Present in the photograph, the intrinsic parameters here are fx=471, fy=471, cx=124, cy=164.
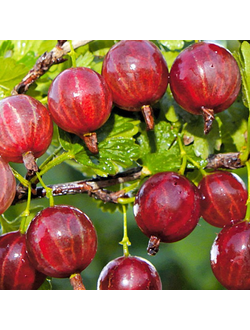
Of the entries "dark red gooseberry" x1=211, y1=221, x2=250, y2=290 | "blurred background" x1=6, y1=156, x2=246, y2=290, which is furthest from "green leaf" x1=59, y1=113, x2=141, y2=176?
"blurred background" x1=6, y1=156, x2=246, y2=290

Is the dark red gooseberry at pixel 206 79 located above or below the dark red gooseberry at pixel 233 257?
above

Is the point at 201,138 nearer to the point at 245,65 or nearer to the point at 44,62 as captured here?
the point at 245,65

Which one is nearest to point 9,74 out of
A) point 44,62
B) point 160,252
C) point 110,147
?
point 44,62

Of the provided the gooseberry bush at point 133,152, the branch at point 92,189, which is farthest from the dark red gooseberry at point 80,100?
the branch at point 92,189

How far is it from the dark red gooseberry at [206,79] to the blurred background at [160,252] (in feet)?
5.26

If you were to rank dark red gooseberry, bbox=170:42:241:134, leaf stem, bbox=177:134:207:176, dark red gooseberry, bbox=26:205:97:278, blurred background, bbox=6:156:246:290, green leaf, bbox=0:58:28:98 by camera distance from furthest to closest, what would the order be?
blurred background, bbox=6:156:246:290 → green leaf, bbox=0:58:28:98 → leaf stem, bbox=177:134:207:176 → dark red gooseberry, bbox=170:42:241:134 → dark red gooseberry, bbox=26:205:97:278

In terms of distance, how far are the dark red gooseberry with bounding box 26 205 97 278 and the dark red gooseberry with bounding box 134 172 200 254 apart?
0.48 feet

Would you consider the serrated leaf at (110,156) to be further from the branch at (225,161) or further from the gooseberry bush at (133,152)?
the branch at (225,161)

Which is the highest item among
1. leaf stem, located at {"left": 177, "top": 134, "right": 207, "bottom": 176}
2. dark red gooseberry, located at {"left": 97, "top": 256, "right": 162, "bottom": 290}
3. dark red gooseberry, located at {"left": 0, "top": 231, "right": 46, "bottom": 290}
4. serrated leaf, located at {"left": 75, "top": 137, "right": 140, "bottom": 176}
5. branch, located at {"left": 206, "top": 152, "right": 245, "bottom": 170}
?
serrated leaf, located at {"left": 75, "top": 137, "right": 140, "bottom": 176}

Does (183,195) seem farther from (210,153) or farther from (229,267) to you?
(210,153)

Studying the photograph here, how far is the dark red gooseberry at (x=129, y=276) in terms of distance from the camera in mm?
1123

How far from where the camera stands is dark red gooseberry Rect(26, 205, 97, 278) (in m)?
1.04

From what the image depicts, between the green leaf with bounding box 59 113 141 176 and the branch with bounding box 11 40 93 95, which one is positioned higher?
the branch with bounding box 11 40 93 95

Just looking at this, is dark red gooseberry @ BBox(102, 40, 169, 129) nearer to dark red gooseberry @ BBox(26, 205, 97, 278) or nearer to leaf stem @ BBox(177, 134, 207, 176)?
leaf stem @ BBox(177, 134, 207, 176)
